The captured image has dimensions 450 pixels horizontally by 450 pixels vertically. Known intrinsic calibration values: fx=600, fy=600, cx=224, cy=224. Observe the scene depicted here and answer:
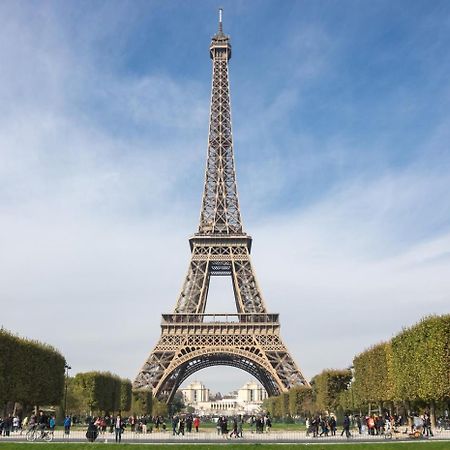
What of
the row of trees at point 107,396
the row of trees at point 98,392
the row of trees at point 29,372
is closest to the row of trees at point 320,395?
the row of trees at point 107,396

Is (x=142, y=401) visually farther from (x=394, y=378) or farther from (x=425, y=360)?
(x=425, y=360)

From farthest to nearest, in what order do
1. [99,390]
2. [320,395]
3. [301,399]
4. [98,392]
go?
[301,399] < [320,395] < [99,390] < [98,392]

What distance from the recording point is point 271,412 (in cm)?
8619

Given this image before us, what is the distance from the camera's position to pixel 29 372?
45.5 meters

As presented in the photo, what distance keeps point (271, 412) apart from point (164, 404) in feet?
61.4

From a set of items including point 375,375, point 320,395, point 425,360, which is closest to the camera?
point 425,360

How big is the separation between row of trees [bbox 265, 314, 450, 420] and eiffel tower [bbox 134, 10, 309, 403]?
3.51 meters

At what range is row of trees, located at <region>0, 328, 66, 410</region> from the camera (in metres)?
42.9

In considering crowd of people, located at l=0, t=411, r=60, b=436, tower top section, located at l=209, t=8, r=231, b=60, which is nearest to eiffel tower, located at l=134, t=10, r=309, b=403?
tower top section, located at l=209, t=8, r=231, b=60

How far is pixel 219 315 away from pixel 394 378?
3096 cm

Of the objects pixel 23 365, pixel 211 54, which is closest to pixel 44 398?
pixel 23 365

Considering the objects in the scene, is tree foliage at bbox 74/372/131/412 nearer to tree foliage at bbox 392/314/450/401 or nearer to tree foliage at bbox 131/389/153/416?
tree foliage at bbox 131/389/153/416

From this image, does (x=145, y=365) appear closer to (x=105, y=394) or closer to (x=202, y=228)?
(x=105, y=394)

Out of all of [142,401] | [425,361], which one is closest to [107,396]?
[142,401]
